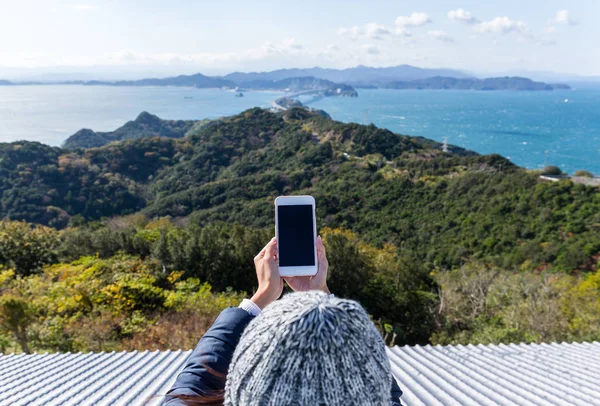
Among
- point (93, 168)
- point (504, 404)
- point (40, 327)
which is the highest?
point (504, 404)

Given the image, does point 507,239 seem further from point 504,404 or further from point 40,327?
point 40,327

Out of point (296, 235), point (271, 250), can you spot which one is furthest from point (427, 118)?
point (271, 250)

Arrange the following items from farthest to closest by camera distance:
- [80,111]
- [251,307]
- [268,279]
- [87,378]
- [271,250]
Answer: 1. [80,111]
2. [87,378]
3. [271,250]
4. [268,279]
5. [251,307]

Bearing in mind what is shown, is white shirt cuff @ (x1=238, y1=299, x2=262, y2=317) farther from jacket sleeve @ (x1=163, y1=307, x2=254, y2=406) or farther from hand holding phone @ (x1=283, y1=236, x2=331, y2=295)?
hand holding phone @ (x1=283, y1=236, x2=331, y2=295)

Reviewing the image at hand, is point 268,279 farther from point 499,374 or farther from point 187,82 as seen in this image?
point 187,82

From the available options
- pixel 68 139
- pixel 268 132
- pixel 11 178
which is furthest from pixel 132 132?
pixel 11 178

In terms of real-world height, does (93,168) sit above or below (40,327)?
below

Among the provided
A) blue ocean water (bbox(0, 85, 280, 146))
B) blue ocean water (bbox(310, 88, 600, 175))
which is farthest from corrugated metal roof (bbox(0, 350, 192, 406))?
blue ocean water (bbox(310, 88, 600, 175))
